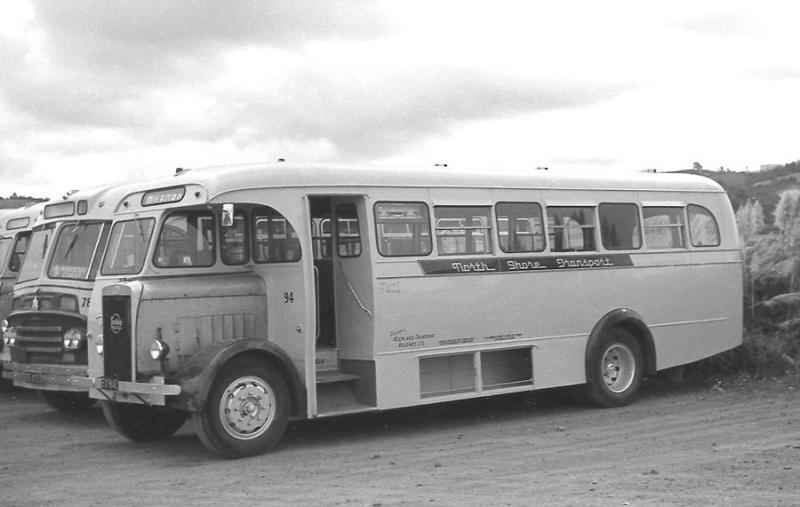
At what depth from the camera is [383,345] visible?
468 inches

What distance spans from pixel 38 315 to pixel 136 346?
10.9 feet

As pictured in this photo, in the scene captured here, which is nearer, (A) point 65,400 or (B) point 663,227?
(B) point 663,227

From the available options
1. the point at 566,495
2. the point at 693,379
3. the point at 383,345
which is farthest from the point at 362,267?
the point at 693,379

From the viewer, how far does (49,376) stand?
13391 millimetres

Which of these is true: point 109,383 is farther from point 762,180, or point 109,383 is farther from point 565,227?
point 762,180

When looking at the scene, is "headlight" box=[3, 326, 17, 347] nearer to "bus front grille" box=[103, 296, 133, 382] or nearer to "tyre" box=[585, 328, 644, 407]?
"bus front grille" box=[103, 296, 133, 382]

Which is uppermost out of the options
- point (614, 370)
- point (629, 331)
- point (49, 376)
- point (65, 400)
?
point (629, 331)

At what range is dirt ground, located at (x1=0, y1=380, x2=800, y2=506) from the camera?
28.9 ft

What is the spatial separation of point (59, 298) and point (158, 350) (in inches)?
134

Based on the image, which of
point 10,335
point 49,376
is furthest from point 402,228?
point 10,335

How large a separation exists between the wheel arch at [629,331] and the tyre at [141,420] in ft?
16.4

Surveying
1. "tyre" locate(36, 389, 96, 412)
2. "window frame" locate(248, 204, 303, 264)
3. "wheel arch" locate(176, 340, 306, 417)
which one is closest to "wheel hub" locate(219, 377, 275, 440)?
"wheel arch" locate(176, 340, 306, 417)

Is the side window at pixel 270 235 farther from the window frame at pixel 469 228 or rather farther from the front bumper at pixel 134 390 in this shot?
the front bumper at pixel 134 390

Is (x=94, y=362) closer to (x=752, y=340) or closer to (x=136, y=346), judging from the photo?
(x=136, y=346)
